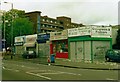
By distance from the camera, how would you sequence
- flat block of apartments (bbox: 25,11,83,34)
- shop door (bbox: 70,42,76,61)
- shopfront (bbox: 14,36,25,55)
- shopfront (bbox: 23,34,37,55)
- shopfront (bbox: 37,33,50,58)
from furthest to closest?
flat block of apartments (bbox: 25,11,83,34)
shopfront (bbox: 14,36,25,55)
shopfront (bbox: 23,34,37,55)
shopfront (bbox: 37,33,50,58)
shop door (bbox: 70,42,76,61)

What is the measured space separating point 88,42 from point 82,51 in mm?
Answer: 1858

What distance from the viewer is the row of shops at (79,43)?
39875mm

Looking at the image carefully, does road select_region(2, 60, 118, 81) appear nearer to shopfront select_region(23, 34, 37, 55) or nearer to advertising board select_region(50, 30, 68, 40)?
advertising board select_region(50, 30, 68, 40)

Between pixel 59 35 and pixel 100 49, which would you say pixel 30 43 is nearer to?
pixel 59 35

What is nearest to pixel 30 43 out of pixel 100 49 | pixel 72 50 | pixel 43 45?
pixel 43 45

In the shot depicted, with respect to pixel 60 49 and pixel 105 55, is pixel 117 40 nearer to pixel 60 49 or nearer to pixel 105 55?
pixel 105 55

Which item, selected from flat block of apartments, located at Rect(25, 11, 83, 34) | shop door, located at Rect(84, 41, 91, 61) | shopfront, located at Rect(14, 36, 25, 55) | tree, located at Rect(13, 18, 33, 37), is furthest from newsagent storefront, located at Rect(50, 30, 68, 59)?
flat block of apartments, located at Rect(25, 11, 83, 34)

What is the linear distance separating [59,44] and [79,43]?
21.1ft

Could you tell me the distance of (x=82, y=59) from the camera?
41094 millimetres

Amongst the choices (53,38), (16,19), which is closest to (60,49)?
(53,38)

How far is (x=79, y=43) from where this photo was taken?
1668 inches

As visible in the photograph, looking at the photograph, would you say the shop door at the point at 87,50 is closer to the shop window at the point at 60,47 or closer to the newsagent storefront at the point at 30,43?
the shop window at the point at 60,47

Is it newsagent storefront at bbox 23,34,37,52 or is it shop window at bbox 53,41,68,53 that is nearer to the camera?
shop window at bbox 53,41,68,53

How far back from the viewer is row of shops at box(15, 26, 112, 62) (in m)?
39.9
